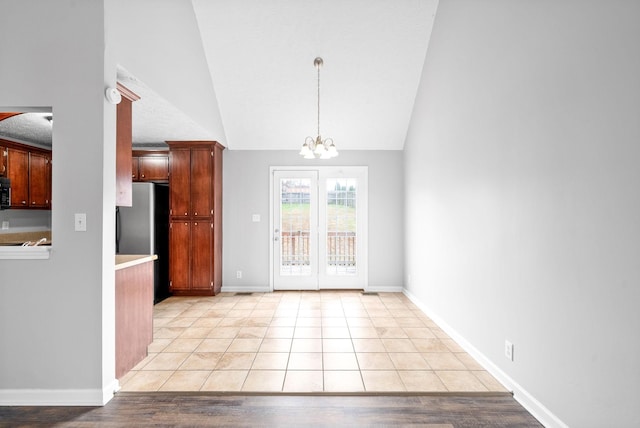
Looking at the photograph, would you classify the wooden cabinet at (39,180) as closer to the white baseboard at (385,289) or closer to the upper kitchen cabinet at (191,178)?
the upper kitchen cabinet at (191,178)

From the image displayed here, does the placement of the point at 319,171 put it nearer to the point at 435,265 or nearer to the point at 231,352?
the point at 435,265

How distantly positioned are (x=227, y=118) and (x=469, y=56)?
341cm

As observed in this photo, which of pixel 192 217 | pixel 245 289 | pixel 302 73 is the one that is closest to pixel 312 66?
pixel 302 73

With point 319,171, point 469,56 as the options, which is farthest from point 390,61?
point 319,171

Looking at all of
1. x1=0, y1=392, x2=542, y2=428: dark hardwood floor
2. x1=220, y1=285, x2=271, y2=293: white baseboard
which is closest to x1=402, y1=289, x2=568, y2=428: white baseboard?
x1=0, y1=392, x2=542, y2=428: dark hardwood floor

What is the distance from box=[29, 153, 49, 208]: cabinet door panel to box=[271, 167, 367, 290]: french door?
3.27 meters

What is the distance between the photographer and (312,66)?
4363mm

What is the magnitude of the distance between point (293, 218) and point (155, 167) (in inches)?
90.6

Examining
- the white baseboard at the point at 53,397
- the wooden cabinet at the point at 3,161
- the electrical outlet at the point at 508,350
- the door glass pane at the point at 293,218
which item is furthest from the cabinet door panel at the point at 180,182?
the electrical outlet at the point at 508,350

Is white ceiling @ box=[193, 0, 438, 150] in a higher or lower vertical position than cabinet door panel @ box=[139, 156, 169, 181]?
higher

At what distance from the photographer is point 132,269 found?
2797 millimetres

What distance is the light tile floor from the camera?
8.36 feet

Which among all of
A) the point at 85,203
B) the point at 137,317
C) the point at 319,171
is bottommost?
the point at 137,317

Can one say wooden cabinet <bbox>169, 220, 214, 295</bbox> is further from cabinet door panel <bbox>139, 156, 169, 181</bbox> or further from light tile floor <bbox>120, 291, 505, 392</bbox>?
cabinet door panel <bbox>139, 156, 169, 181</bbox>
